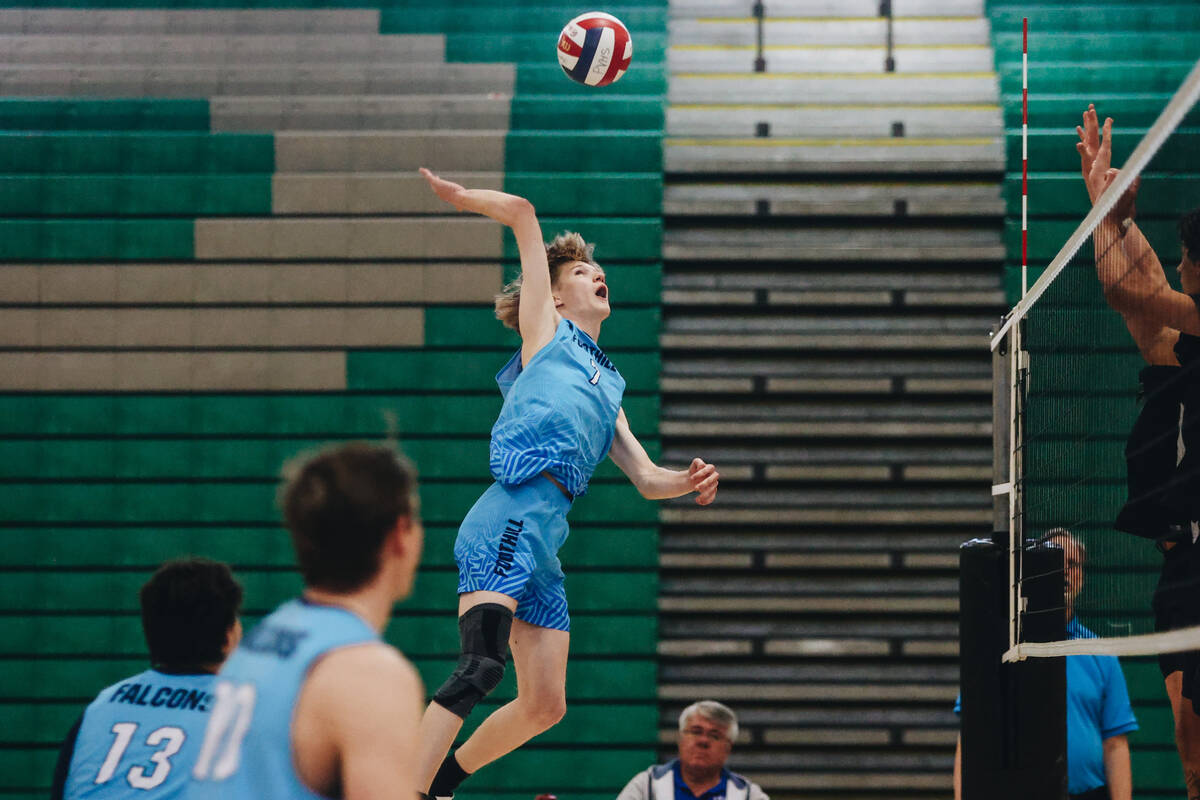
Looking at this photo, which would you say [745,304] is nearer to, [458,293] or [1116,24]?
[458,293]

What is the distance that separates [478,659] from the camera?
352 centimetres

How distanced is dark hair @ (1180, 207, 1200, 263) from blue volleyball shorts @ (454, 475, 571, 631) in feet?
6.53

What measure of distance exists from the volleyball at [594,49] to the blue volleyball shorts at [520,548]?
2742mm

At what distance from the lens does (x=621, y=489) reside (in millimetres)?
8273

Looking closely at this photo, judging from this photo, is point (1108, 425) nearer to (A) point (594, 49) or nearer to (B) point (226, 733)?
(A) point (594, 49)

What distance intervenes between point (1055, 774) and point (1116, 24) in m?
6.61

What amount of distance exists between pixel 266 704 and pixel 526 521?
210 centimetres

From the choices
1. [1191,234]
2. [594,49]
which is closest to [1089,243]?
[1191,234]

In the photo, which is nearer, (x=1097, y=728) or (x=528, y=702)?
(x=528, y=702)

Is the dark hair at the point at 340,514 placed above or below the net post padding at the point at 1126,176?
below

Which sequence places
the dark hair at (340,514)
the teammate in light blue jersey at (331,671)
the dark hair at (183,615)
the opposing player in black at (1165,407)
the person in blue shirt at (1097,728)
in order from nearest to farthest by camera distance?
the teammate in light blue jersey at (331,671) → the dark hair at (340,514) → the dark hair at (183,615) → the opposing player in black at (1165,407) → the person in blue shirt at (1097,728)

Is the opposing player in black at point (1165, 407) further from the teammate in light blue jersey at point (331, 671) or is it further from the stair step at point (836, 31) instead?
the stair step at point (836, 31)

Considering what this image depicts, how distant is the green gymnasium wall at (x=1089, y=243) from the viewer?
4.07 metres

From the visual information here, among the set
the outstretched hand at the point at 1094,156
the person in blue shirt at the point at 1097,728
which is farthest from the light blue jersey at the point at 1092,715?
the outstretched hand at the point at 1094,156
